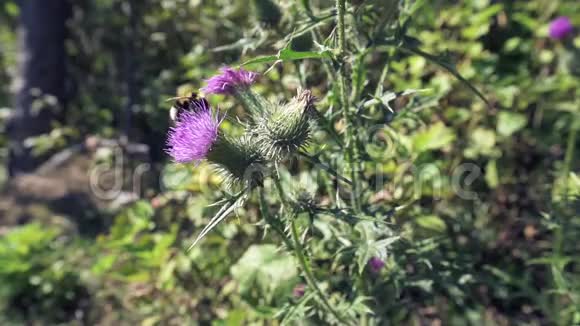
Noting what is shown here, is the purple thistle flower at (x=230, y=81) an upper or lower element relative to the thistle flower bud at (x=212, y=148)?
upper

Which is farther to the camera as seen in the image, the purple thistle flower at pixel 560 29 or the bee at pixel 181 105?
the purple thistle flower at pixel 560 29

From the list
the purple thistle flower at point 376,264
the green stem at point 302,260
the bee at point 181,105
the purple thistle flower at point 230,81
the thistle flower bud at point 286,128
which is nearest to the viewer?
the thistle flower bud at point 286,128

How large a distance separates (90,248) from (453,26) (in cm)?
319

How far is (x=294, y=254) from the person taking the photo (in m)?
2.05

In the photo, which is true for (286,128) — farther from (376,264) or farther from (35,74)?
(35,74)

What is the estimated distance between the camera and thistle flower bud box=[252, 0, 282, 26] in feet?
8.24

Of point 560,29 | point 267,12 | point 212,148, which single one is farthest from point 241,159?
point 560,29

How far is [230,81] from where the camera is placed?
1.99 meters

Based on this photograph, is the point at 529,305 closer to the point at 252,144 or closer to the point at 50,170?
the point at 252,144

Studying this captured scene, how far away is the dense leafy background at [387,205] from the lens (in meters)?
2.48

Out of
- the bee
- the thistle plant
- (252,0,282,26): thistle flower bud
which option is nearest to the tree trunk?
(252,0,282,26): thistle flower bud

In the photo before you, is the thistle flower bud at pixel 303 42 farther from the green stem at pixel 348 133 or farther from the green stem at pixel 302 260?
the green stem at pixel 302 260

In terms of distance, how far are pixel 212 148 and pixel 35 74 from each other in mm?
4978

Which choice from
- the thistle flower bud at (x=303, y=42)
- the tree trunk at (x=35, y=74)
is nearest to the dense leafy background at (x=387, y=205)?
the thistle flower bud at (x=303, y=42)
